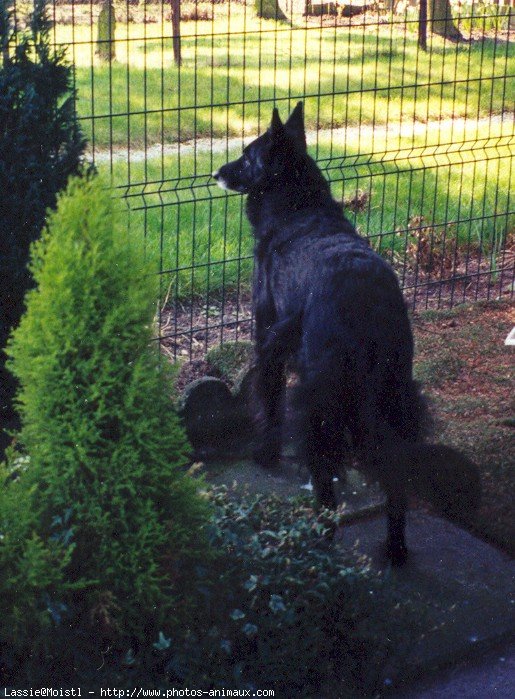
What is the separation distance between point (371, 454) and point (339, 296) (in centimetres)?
62

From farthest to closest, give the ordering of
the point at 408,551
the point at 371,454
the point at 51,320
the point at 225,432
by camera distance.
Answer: the point at 225,432
the point at 408,551
the point at 371,454
the point at 51,320

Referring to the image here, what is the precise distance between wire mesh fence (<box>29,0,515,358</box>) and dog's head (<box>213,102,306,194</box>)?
294 millimetres

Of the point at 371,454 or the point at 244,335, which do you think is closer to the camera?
the point at 371,454

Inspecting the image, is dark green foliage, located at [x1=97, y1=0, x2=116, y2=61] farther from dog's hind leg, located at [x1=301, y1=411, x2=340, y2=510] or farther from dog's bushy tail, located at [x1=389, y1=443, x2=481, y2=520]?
dog's bushy tail, located at [x1=389, y1=443, x2=481, y2=520]

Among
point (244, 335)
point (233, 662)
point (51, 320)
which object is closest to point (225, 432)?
point (244, 335)

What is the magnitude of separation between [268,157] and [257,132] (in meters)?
4.13

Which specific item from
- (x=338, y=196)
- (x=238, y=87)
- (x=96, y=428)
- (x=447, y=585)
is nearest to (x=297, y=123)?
(x=447, y=585)

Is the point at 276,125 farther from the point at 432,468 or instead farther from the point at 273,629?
the point at 273,629

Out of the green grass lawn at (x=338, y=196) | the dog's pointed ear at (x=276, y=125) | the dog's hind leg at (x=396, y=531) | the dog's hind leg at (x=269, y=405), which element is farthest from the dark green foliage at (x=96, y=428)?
the green grass lawn at (x=338, y=196)

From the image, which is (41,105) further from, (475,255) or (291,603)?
(475,255)

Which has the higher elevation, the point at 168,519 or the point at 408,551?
the point at 168,519

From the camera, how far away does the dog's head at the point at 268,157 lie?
4905 millimetres

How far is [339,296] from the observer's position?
12.6 ft

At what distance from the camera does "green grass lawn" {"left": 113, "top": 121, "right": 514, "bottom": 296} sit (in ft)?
21.3
